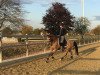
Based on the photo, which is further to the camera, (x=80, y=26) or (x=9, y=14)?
(x=80, y=26)

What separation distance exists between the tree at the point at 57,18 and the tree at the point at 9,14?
14560mm

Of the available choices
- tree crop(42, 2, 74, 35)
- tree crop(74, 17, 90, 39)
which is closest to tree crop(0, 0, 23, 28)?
tree crop(42, 2, 74, 35)

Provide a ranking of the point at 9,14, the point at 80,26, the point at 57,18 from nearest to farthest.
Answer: the point at 9,14, the point at 57,18, the point at 80,26

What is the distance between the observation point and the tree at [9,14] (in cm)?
3139

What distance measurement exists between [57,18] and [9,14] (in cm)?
1619

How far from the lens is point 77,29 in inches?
2361

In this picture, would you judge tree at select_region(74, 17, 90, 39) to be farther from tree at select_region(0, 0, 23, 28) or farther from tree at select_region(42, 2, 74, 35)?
tree at select_region(0, 0, 23, 28)

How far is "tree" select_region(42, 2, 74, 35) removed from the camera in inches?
1841

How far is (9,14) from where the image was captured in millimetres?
31672

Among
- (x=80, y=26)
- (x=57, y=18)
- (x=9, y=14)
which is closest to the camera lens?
(x=9, y=14)

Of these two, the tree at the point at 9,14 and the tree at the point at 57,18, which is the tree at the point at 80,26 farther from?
the tree at the point at 9,14

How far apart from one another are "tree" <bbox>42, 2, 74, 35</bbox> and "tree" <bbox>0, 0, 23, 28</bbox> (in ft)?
47.8

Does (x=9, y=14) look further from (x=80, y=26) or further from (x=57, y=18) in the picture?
→ (x=80, y=26)

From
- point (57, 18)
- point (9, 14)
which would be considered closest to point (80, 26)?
point (57, 18)
